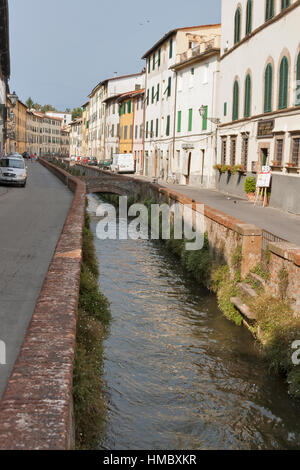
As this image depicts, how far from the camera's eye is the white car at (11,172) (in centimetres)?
2952

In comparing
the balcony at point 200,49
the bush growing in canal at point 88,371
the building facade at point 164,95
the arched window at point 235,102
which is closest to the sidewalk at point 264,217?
the arched window at point 235,102

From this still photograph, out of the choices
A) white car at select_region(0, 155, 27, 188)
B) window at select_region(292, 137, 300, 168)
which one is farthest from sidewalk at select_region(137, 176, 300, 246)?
white car at select_region(0, 155, 27, 188)

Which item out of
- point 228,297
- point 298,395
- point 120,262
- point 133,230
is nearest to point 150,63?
point 133,230

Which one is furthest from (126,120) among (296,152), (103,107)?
(296,152)

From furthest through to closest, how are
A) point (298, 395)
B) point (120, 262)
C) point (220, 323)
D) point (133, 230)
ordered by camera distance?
point (133, 230) → point (120, 262) → point (220, 323) → point (298, 395)

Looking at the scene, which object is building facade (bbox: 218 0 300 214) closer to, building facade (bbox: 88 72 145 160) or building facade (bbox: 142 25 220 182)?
building facade (bbox: 142 25 220 182)

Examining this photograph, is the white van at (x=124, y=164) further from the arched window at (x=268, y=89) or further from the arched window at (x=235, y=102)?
the arched window at (x=268, y=89)

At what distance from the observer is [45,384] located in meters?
3.85

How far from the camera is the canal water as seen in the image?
263 inches

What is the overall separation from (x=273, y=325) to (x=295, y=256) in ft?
3.79

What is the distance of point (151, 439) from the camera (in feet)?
21.3

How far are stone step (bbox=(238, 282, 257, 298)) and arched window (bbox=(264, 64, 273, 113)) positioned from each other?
41.8ft

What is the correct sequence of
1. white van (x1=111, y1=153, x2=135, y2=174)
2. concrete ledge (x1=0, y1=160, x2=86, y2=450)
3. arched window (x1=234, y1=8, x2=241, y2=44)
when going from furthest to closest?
white van (x1=111, y1=153, x2=135, y2=174)
arched window (x1=234, y1=8, x2=241, y2=44)
concrete ledge (x1=0, y1=160, x2=86, y2=450)
